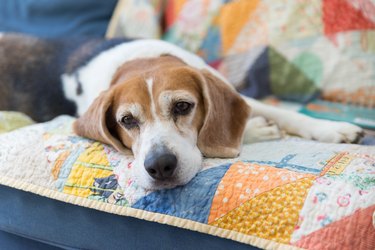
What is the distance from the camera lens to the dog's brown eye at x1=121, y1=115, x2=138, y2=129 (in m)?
2.12

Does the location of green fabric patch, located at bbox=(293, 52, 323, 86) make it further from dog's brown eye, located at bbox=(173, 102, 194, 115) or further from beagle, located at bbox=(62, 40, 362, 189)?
dog's brown eye, located at bbox=(173, 102, 194, 115)

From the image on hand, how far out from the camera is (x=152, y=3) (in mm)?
3449

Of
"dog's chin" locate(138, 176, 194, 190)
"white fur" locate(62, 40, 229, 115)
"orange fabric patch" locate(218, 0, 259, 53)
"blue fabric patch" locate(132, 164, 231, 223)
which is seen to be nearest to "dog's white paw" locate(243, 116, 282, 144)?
"white fur" locate(62, 40, 229, 115)

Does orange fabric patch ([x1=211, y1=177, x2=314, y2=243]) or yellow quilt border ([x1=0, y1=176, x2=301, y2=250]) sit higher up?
orange fabric patch ([x1=211, y1=177, x2=314, y2=243])

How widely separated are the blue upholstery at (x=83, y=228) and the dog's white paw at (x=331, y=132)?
90cm

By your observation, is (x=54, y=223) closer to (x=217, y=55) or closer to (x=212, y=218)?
(x=212, y=218)

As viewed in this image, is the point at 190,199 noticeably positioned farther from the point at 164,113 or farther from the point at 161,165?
the point at 164,113

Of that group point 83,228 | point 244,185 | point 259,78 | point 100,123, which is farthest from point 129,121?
point 259,78

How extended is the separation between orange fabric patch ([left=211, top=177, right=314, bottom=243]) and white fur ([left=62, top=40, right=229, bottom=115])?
1070mm

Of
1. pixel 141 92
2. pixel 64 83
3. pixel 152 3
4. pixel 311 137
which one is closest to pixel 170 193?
pixel 141 92

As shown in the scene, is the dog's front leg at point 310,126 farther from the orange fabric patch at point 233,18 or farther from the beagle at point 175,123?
the orange fabric patch at point 233,18

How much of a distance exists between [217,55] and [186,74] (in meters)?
1.15

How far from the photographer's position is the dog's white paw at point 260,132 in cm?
236

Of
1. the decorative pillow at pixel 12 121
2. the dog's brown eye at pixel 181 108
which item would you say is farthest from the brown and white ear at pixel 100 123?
the decorative pillow at pixel 12 121
